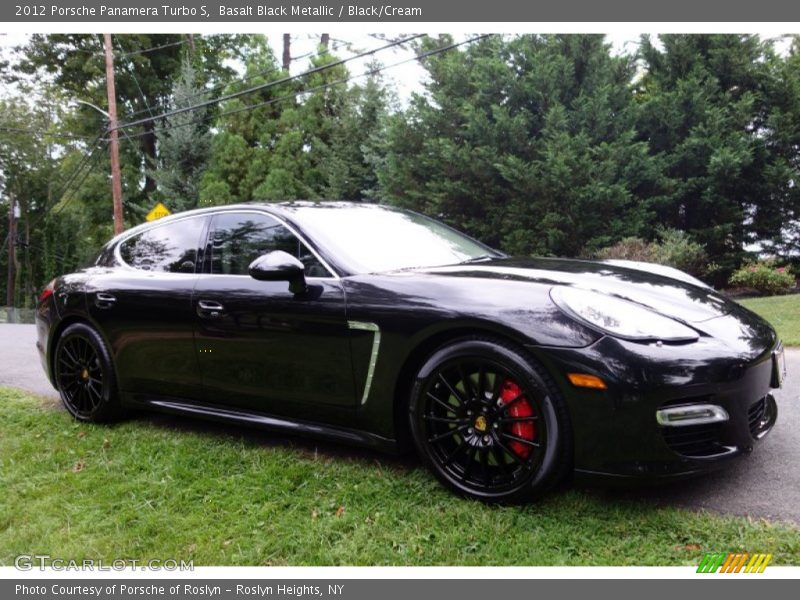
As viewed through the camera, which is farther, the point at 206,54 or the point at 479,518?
the point at 206,54

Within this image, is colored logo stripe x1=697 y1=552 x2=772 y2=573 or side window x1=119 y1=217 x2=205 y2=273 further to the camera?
side window x1=119 y1=217 x2=205 y2=273

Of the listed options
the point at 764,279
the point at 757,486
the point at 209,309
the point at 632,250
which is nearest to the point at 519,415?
the point at 757,486

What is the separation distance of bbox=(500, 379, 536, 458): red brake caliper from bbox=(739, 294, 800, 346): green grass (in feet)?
16.0

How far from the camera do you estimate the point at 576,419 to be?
235 centimetres

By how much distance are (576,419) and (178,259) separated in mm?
2560

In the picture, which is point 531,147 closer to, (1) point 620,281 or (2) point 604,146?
(2) point 604,146

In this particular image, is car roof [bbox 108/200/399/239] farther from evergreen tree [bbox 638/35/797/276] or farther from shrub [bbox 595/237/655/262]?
evergreen tree [bbox 638/35/797/276]

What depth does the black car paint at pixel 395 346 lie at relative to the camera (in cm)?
230

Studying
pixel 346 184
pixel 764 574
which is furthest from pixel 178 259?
pixel 346 184

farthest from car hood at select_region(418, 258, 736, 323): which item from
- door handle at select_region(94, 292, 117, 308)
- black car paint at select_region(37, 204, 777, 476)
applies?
door handle at select_region(94, 292, 117, 308)

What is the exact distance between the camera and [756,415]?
8.43ft

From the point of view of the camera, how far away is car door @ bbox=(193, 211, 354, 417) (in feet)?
9.61

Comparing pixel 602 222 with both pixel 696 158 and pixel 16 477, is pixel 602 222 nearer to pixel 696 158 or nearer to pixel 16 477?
pixel 696 158

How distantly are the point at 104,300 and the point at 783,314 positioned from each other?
8148 millimetres
